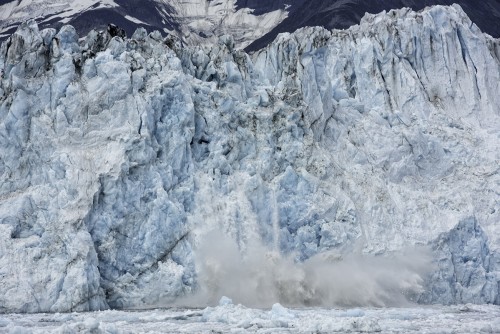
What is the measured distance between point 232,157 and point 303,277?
4.88 meters

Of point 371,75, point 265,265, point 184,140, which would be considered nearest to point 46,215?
point 184,140

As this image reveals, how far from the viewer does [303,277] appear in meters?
22.9

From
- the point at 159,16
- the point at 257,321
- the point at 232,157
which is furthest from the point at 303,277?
the point at 159,16

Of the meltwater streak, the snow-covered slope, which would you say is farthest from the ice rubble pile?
the snow-covered slope

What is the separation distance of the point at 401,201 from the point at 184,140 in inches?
335

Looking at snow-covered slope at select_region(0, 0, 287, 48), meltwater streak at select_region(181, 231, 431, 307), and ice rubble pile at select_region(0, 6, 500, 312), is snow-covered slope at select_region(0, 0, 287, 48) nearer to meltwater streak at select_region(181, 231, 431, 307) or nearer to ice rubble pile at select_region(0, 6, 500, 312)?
ice rubble pile at select_region(0, 6, 500, 312)

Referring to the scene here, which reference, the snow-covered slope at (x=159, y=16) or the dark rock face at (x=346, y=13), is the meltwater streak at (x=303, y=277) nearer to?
the dark rock face at (x=346, y=13)

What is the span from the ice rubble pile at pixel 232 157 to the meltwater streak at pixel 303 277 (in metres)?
0.41

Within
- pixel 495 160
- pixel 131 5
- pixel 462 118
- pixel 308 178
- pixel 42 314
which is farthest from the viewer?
pixel 131 5

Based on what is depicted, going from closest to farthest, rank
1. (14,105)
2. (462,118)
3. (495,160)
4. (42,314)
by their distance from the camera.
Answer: (42,314) → (14,105) → (495,160) → (462,118)

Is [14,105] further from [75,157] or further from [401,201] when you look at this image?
[401,201]

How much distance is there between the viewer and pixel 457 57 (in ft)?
99.5

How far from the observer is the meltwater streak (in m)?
22.0

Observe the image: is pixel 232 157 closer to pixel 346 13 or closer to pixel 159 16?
pixel 346 13
